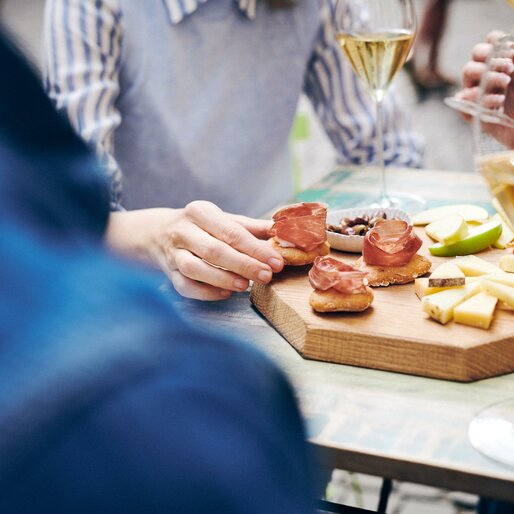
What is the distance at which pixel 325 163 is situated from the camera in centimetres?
514

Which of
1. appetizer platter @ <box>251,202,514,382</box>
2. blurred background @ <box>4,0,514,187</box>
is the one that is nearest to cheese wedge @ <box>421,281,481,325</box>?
appetizer platter @ <box>251,202,514,382</box>

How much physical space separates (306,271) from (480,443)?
44 cm

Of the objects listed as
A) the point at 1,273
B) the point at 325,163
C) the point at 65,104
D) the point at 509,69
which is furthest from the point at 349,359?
the point at 325,163

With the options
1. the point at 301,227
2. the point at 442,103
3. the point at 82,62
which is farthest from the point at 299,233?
the point at 442,103

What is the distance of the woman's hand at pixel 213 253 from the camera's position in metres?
1.00

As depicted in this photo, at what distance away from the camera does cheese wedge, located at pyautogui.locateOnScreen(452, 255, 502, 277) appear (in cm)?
98

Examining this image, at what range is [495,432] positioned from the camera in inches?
27.5

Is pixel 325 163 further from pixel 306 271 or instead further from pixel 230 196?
pixel 306 271

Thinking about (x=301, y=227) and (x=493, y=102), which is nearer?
(x=493, y=102)

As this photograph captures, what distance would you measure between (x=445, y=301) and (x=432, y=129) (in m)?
3.66

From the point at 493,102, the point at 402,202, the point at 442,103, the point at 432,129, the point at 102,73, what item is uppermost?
the point at 493,102

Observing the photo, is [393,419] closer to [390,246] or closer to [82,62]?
[390,246]

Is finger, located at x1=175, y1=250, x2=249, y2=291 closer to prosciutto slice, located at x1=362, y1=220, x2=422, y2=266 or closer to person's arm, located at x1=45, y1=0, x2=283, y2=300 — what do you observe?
person's arm, located at x1=45, y1=0, x2=283, y2=300

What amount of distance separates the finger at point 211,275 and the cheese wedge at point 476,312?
305 mm
